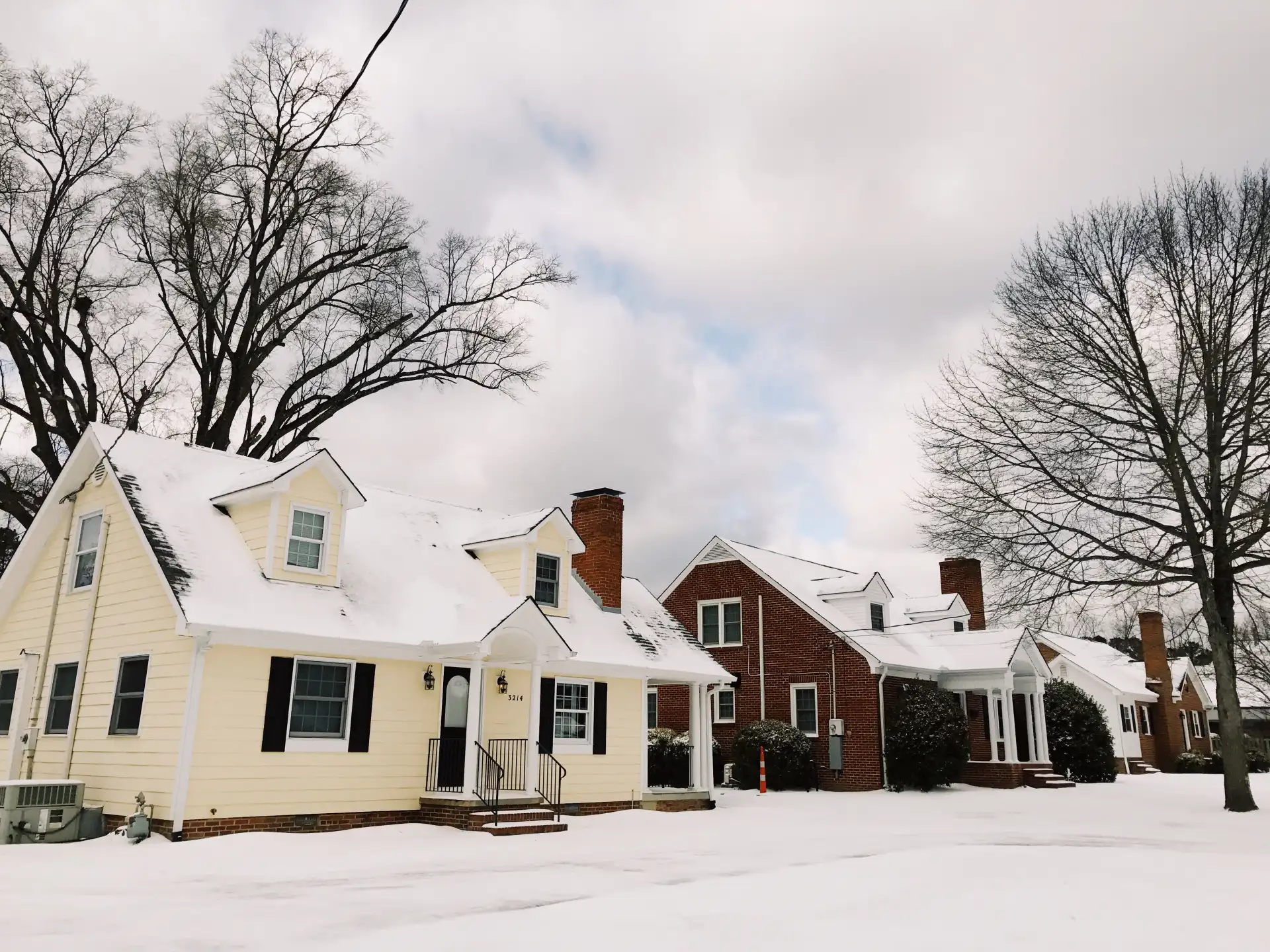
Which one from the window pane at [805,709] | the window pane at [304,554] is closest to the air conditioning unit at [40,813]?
the window pane at [304,554]

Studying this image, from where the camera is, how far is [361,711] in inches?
613

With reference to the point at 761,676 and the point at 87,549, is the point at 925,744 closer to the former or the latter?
the point at 761,676

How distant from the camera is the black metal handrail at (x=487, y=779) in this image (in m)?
15.5

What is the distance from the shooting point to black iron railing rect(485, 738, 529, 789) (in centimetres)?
1720

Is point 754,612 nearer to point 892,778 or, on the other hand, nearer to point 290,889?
point 892,778

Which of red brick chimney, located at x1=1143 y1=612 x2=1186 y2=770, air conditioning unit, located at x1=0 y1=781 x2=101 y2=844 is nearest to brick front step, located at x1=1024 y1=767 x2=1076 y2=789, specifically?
red brick chimney, located at x1=1143 y1=612 x2=1186 y2=770

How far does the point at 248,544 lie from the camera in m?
16.1

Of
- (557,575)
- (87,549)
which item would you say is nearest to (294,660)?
(87,549)

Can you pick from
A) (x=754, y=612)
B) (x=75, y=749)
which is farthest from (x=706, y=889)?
(x=754, y=612)

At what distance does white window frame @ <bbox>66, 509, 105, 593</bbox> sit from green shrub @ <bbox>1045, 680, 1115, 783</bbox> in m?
26.8

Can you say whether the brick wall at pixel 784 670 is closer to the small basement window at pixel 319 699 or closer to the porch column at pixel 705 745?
the porch column at pixel 705 745

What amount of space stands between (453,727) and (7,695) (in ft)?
26.6

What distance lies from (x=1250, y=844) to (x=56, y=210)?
1078 inches

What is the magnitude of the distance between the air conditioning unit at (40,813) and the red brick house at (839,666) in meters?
17.7
